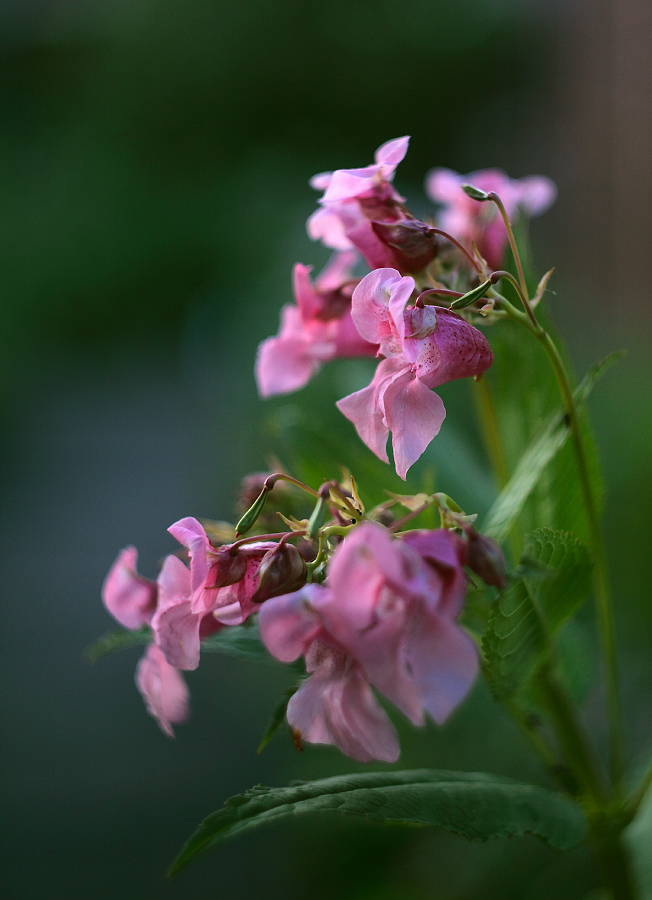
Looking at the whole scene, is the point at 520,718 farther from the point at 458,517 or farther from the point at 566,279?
the point at 566,279

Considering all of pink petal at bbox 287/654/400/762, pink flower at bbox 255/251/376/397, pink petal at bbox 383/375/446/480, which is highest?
pink flower at bbox 255/251/376/397

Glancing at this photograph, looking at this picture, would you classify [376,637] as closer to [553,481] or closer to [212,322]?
[553,481]

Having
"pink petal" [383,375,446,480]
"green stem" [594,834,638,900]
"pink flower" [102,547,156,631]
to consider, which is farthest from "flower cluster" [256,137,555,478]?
"green stem" [594,834,638,900]

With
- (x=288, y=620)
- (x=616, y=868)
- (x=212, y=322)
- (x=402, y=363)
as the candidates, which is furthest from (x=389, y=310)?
(x=212, y=322)

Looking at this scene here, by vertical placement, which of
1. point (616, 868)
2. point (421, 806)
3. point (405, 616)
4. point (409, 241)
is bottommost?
point (616, 868)

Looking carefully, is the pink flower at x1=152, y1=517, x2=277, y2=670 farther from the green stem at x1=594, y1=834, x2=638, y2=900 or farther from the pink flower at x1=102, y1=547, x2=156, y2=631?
the green stem at x1=594, y1=834, x2=638, y2=900

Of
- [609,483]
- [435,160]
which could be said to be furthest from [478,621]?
[435,160]
